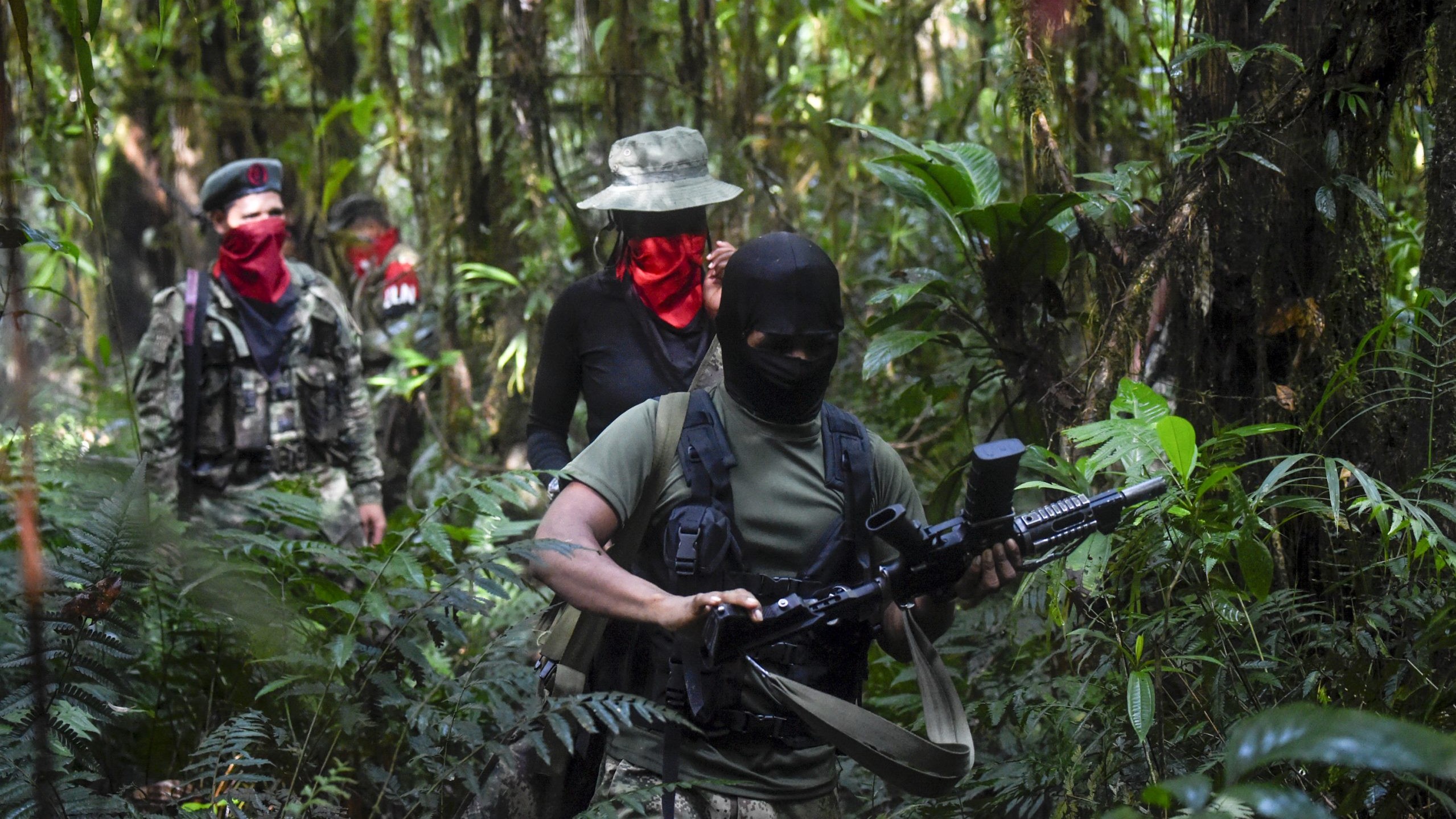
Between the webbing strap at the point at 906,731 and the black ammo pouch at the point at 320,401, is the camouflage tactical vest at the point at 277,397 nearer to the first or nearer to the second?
the black ammo pouch at the point at 320,401

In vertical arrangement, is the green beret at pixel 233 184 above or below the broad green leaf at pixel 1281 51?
below

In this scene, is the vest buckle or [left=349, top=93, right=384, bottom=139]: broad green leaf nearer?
the vest buckle

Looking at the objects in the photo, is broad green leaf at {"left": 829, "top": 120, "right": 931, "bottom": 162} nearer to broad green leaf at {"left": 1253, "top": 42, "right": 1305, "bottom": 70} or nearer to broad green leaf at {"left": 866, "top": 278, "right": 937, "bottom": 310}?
broad green leaf at {"left": 866, "top": 278, "right": 937, "bottom": 310}

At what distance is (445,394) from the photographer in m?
6.98

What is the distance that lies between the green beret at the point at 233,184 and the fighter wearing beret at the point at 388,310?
172 cm

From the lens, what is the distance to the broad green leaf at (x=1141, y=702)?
2.54 meters

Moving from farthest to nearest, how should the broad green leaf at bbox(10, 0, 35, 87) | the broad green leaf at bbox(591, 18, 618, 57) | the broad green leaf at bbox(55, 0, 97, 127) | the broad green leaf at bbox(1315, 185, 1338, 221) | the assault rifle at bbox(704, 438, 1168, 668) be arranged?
1. the broad green leaf at bbox(591, 18, 618, 57)
2. the broad green leaf at bbox(1315, 185, 1338, 221)
3. the assault rifle at bbox(704, 438, 1168, 668)
4. the broad green leaf at bbox(55, 0, 97, 127)
5. the broad green leaf at bbox(10, 0, 35, 87)

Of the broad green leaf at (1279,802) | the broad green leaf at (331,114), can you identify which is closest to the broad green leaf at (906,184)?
the broad green leaf at (1279,802)

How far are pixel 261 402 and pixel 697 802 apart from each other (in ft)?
11.5

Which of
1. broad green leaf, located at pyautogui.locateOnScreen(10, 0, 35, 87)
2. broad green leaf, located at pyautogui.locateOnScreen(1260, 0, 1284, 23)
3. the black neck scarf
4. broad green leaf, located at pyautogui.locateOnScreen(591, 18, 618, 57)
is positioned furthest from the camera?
broad green leaf, located at pyautogui.locateOnScreen(591, 18, 618, 57)

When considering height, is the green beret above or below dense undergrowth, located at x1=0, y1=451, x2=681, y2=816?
above

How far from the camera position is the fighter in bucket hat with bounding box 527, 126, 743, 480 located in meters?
3.48

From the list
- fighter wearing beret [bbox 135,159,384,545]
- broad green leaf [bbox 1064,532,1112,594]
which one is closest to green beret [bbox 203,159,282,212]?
fighter wearing beret [bbox 135,159,384,545]

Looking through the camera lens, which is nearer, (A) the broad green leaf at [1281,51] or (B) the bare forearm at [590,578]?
(B) the bare forearm at [590,578]
